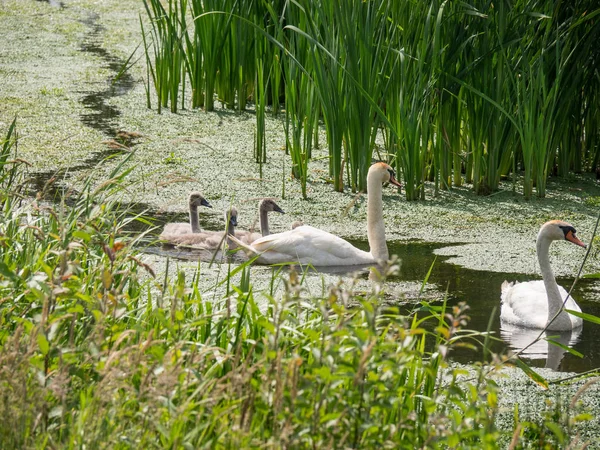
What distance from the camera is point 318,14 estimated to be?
6.69 meters

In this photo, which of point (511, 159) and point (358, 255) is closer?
point (358, 255)

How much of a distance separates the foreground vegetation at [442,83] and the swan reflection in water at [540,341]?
178cm

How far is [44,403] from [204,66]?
7147mm

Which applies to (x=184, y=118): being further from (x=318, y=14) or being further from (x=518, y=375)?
(x=518, y=375)

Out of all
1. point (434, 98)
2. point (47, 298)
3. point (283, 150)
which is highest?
point (47, 298)

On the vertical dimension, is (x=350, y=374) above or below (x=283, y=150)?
above

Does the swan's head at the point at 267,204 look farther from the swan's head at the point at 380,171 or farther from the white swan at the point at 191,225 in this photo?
the swan's head at the point at 380,171

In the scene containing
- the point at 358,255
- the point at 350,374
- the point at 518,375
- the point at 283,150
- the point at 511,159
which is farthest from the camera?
the point at 283,150

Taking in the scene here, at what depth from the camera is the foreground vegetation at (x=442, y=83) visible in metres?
6.38

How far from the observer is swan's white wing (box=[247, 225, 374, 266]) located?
5.76m

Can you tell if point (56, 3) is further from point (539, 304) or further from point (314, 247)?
point (539, 304)

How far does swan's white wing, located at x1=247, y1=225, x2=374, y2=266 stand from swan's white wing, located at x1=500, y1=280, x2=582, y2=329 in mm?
1032

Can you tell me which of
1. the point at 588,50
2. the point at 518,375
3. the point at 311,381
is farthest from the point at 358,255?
the point at 311,381

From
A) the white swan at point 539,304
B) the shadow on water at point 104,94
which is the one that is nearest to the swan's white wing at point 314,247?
the white swan at point 539,304
